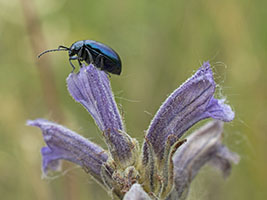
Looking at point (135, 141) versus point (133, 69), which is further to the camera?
point (133, 69)

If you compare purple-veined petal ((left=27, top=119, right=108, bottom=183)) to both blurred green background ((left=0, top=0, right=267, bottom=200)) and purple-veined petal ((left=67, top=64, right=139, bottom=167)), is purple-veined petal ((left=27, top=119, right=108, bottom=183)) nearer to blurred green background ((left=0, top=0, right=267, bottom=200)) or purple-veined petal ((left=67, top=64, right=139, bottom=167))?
purple-veined petal ((left=67, top=64, right=139, bottom=167))

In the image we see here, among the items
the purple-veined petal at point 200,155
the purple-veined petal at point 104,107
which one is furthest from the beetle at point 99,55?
the purple-veined petal at point 200,155

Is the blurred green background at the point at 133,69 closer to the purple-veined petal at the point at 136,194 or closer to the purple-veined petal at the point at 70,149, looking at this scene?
the purple-veined petal at the point at 70,149

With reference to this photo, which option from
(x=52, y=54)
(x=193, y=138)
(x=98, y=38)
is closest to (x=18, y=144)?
(x=52, y=54)

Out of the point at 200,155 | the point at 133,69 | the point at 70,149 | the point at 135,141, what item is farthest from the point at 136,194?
the point at 133,69

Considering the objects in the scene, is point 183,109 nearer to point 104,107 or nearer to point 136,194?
point 104,107

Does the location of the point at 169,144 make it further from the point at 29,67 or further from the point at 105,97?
the point at 29,67

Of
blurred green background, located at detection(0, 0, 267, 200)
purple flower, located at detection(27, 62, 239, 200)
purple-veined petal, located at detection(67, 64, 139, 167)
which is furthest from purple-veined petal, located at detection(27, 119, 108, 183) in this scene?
blurred green background, located at detection(0, 0, 267, 200)
